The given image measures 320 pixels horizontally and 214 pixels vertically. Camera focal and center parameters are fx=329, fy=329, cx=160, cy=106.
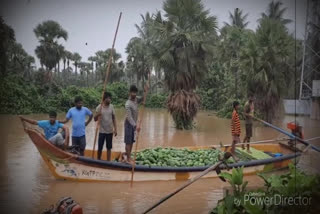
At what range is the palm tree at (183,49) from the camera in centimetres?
1071

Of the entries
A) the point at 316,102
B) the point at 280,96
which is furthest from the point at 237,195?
the point at 280,96

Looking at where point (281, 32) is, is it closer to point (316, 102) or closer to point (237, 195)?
point (316, 102)

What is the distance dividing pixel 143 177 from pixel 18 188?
1907 millimetres

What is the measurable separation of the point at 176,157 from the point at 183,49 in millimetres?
6218

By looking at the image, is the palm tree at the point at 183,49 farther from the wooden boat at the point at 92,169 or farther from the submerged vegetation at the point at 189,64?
the wooden boat at the point at 92,169

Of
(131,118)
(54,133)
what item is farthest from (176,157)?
(54,133)

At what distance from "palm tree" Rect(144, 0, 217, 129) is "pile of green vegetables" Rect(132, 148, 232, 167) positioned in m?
5.26

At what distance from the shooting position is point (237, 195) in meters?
3.12

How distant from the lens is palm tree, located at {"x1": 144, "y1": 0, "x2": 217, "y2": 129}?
1071cm

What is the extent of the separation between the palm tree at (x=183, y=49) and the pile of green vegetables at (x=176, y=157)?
526cm

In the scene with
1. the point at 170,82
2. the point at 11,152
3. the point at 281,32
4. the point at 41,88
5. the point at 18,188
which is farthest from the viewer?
the point at 170,82

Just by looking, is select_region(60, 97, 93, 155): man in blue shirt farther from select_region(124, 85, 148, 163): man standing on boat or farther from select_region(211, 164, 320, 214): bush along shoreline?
select_region(211, 164, 320, 214): bush along shoreline

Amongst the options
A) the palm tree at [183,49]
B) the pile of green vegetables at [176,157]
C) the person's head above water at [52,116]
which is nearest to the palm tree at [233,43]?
the palm tree at [183,49]

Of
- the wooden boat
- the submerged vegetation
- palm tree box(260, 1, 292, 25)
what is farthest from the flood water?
the submerged vegetation
